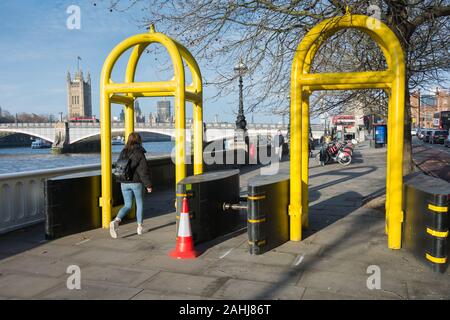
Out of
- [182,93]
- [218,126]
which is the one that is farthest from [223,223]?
[218,126]

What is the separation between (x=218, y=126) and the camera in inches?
2149

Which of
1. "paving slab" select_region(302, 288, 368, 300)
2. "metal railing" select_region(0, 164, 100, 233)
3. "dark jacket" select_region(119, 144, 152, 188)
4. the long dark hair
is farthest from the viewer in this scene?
"metal railing" select_region(0, 164, 100, 233)

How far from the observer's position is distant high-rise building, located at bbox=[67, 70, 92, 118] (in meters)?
111

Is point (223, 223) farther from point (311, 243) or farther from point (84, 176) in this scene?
point (84, 176)

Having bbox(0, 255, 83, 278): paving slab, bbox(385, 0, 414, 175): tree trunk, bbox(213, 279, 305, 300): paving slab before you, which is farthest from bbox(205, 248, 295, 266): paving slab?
bbox(385, 0, 414, 175): tree trunk

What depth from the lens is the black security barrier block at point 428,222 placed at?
14.4ft

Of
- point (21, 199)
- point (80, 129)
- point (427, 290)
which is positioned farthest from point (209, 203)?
point (80, 129)

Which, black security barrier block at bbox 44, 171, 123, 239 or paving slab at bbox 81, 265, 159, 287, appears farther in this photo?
black security barrier block at bbox 44, 171, 123, 239

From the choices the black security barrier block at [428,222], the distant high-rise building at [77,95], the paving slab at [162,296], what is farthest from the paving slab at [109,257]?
the distant high-rise building at [77,95]

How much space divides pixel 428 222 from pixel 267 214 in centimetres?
185

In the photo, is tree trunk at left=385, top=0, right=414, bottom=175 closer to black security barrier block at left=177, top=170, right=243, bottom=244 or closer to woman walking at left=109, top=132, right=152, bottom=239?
black security barrier block at left=177, top=170, right=243, bottom=244

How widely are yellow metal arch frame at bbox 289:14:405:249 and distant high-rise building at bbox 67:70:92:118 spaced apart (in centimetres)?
11156

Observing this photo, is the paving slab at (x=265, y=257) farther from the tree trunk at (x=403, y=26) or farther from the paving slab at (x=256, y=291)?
the tree trunk at (x=403, y=26)

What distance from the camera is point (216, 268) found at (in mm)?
4645
